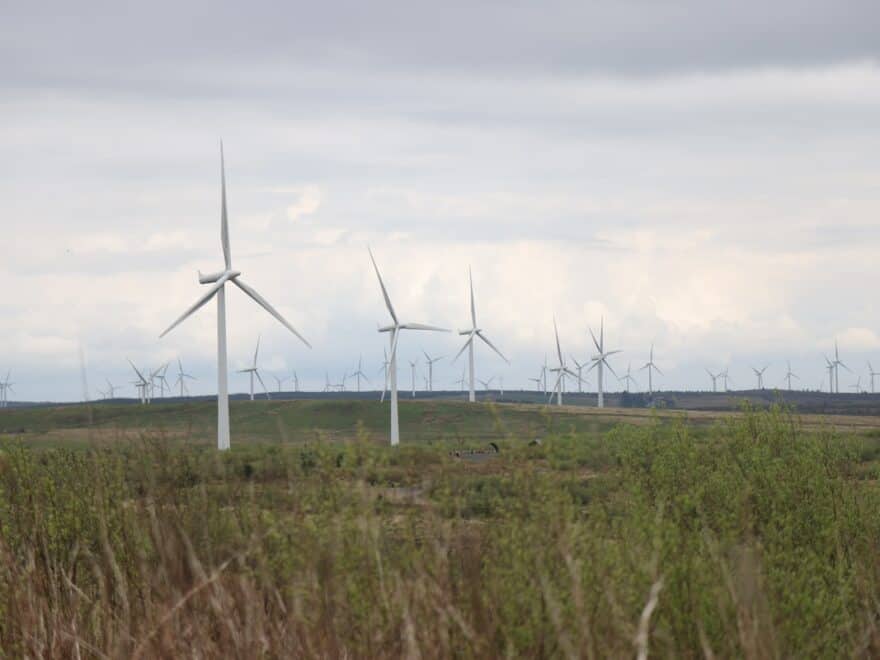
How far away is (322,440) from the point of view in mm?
9672

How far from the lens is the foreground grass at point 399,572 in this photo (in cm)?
798

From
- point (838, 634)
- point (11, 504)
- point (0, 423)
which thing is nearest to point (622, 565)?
point (838, 634)

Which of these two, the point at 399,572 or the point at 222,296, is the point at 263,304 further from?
the point at 399,572

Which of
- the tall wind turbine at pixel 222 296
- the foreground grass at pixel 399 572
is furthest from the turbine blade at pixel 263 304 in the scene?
the foreground grass at pixel 399 572

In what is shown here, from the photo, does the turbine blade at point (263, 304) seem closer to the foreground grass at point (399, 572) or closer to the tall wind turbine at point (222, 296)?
the tall wind turbine at point (222, 296)

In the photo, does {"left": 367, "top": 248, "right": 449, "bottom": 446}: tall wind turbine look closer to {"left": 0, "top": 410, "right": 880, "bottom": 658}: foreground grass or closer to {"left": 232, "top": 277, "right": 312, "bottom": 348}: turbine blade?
{"left": 232, "top": 277, "right": 312, "bottom": 348}: turbine blade

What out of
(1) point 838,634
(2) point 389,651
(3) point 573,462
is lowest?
(1) point 838,634

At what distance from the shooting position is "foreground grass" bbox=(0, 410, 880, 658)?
26.2ft

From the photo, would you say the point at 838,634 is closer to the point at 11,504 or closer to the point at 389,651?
the point at 389,651

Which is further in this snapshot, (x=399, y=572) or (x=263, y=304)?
(x=263, y=304)

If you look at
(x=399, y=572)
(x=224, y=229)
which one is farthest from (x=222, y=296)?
(x=399, y=572)

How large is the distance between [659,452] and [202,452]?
17312 millimetres

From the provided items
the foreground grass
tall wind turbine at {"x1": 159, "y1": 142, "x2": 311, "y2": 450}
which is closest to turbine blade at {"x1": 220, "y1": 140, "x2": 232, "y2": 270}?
tall wind turbine at {"x1": 159, "y1": 142, "x2": 311, "y2": 450}

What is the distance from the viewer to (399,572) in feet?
28.6
